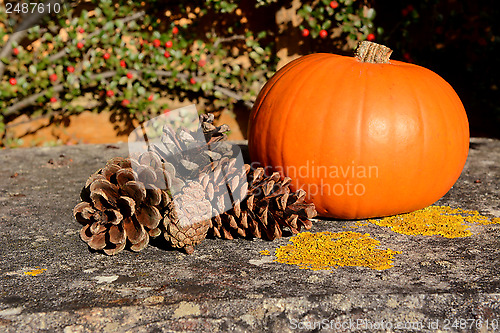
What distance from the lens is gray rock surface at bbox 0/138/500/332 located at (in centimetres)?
126

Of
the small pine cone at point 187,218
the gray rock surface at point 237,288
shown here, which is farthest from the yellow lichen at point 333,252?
the small pine cone at point 187,218

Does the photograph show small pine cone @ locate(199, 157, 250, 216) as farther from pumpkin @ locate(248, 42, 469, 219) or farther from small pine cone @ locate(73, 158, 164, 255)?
pumpkin @ locate(248, 42, 469, 219)

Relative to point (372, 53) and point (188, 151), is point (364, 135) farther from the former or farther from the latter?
point (188, 151)

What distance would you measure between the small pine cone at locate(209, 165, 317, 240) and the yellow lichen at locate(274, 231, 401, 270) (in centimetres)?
6

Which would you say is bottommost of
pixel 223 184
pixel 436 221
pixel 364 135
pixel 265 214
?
pixel 436 221

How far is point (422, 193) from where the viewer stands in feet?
6.07

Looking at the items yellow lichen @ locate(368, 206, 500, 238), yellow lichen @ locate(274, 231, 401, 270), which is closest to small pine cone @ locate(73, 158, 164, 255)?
yellow lichen @ locate(274, 231, 401, 270)

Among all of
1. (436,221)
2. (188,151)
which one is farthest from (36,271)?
(436,221)

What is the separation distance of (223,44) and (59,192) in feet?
7.98

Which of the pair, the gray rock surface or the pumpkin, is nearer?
the gray rock surface

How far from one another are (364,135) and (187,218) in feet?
2.38

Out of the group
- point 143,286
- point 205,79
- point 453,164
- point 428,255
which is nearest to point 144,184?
point 143,286

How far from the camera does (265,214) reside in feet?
5.47

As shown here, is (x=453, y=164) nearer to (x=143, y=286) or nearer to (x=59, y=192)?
(x=143, y=286)
